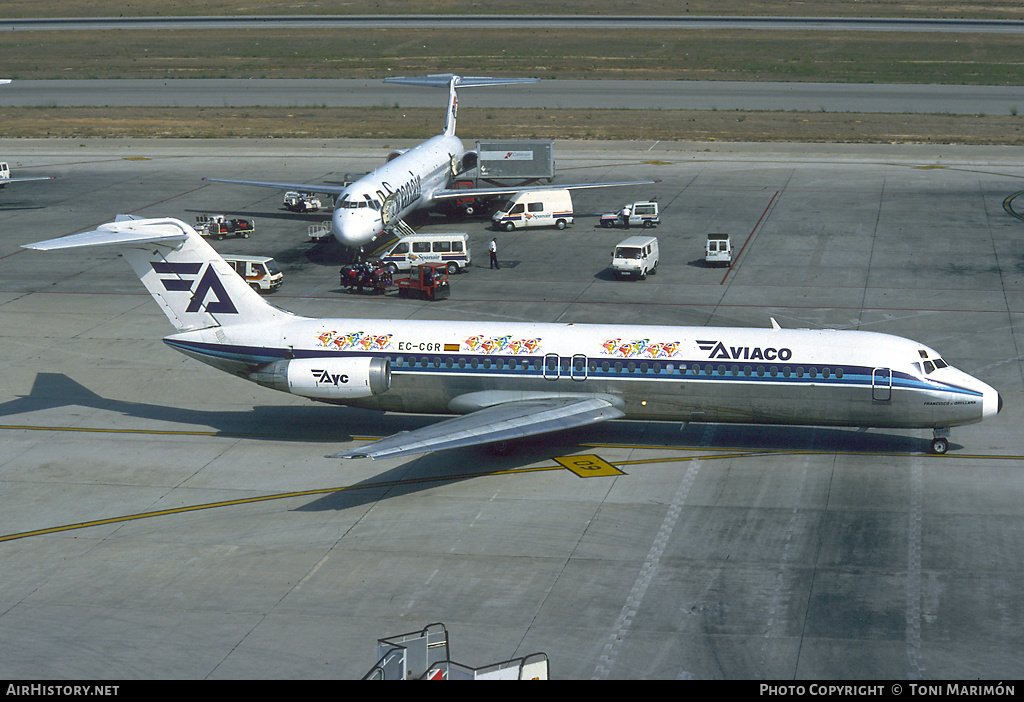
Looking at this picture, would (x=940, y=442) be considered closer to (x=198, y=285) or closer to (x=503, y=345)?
(x=503, y=345)

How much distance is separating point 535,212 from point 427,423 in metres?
32.4

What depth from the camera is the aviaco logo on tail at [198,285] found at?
1460 inches

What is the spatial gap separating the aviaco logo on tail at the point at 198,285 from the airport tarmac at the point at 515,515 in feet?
15.1

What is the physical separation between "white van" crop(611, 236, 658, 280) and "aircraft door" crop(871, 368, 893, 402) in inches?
912

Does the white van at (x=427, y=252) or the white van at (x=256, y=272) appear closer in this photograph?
the white van at (x=256, y=272)

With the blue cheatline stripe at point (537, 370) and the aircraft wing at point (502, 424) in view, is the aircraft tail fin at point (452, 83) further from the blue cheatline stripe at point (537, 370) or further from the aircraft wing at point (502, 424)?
the aircraft wing at point (502, 424)

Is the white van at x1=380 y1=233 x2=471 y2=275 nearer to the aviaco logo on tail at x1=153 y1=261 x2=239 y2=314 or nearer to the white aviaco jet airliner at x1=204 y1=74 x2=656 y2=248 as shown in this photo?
the white aviaco jet airliner at x1=204 y1=74 x2=656 y2=248

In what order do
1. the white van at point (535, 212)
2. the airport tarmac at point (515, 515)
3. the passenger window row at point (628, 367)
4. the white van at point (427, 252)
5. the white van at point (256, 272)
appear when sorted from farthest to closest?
1. the white van at point (535, 212)
2. the white van at point (427, 252)
3. the white van at point (256, 272)
4. the passenger window row at point (628, 367)
5. the airport tarmac at point (515, 515)

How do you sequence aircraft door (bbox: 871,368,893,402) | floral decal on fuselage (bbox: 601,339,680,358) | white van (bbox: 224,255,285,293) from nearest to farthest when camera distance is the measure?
aircraft door (bbox: 871,368,893,402)
floral decal on fuselage (bbox: 601,339,680,358)
white van (bbox: 224,255,285,293)

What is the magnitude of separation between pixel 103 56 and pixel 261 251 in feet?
309

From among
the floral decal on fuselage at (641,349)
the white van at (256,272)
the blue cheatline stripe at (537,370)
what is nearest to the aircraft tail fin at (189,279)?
the blue cheatline stripe at (537,370)

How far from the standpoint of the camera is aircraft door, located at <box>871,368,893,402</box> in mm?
34156

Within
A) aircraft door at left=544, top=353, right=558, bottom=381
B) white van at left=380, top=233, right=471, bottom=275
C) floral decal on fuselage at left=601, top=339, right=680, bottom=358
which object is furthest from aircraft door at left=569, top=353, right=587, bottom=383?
white van at left=380, top=233, right=471, bottom=275

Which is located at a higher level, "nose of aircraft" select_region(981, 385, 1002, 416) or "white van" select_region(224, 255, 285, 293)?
"nose of aircraft" select_region(981, 385, 1002, 416)
